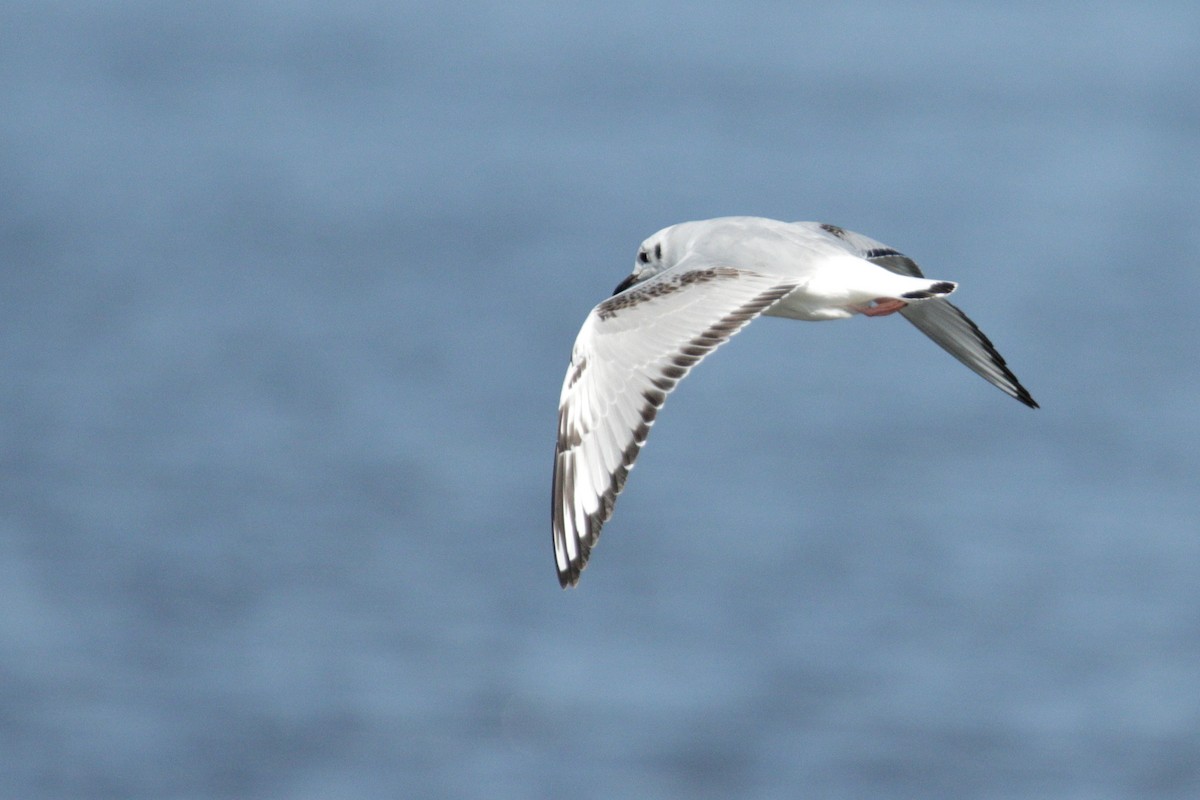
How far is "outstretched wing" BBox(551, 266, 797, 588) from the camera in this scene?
23.3ft

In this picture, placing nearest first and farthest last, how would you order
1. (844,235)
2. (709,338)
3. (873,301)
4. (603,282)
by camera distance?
(709,338)
(873,301)
(844,235)
(603,282)

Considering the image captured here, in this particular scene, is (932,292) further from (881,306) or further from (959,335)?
(959,335)

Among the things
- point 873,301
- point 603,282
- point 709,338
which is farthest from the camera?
point 603,282

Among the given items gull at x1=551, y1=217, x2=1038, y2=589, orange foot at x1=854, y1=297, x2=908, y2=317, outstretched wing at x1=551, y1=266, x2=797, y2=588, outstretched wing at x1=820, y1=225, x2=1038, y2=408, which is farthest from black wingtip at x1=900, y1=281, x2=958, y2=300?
outstretched wing at x1=820, y1=225, x2=1038, y2=408

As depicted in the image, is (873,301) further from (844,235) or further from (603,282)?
(603,282)

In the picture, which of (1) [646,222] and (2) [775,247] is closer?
(2) [775,247]

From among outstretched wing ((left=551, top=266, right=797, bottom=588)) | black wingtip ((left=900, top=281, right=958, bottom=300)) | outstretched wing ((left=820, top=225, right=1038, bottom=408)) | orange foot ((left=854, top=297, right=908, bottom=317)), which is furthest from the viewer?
outstretched wing ((left=820, top=225, right=1038, bottom=408))

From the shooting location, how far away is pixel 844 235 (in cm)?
852

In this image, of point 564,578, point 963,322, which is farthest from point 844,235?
point 564,578

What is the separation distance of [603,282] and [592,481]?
10222mm

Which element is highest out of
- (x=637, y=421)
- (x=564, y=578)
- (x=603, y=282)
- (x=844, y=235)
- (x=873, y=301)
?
(x=603, y=282)

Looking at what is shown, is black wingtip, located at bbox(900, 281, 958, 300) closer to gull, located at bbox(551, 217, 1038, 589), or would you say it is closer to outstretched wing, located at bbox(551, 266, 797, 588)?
gull, located at bbox(551, 217, 1038, 589)

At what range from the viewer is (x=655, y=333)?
7.17 metres

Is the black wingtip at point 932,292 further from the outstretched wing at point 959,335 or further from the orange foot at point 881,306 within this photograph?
the outstretched wing at point 959,335
